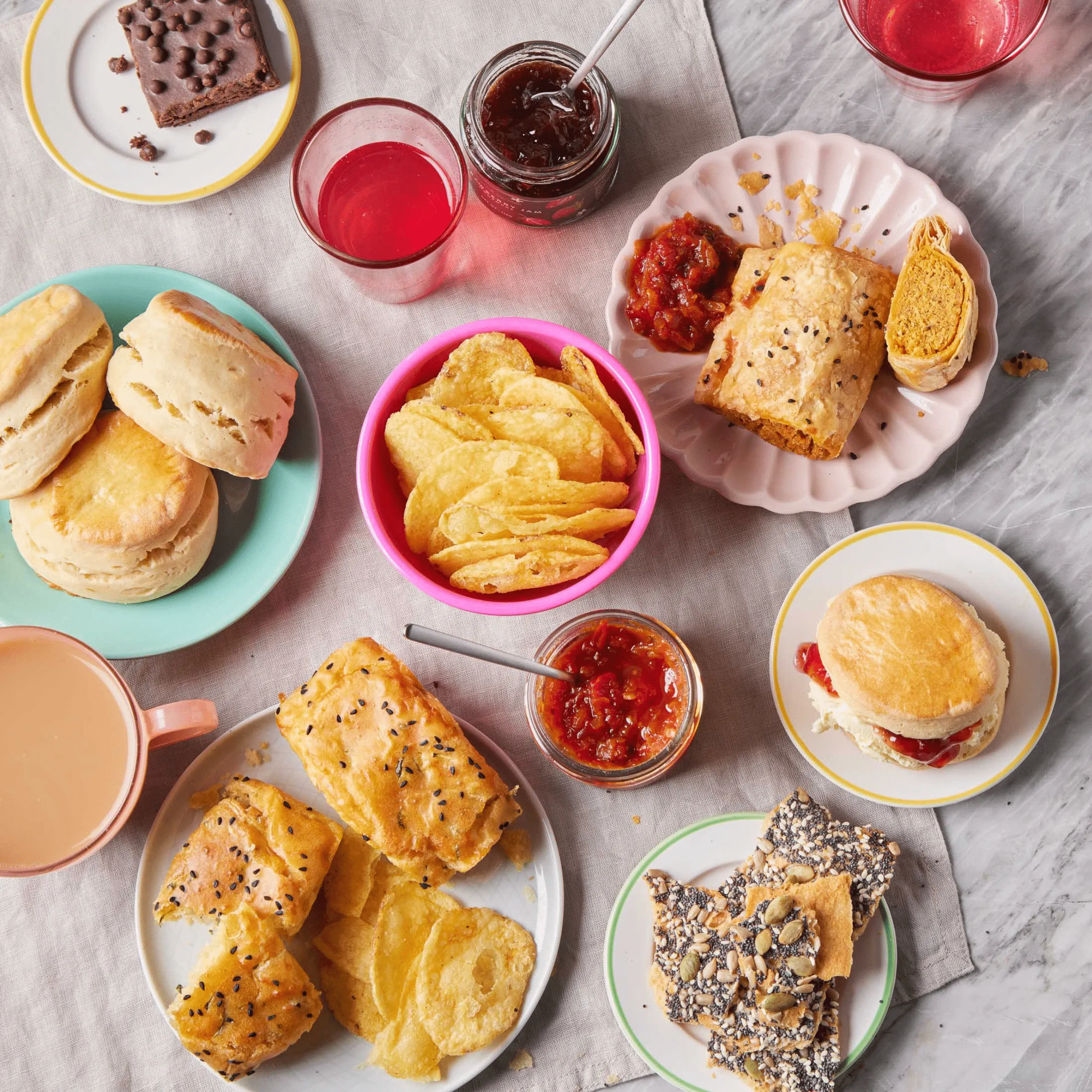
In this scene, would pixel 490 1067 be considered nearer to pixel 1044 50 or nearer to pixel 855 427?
pixel 855 427

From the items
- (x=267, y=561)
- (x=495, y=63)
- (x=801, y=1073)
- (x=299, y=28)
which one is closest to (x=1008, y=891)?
(x=801, y=1073)

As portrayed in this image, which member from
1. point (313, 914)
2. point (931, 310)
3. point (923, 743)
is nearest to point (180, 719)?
point (313, 914)

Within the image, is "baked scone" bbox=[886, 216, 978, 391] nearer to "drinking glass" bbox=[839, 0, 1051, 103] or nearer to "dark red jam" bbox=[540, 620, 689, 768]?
"drinking glass" bbox=[839, 0, 1051, 103]

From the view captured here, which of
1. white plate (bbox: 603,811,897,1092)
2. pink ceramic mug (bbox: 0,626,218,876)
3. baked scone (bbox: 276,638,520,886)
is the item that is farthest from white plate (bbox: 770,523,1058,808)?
pink ceramic mug (bbox: 0,626,218,876)

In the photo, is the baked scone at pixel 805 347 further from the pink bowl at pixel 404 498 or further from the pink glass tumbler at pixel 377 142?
the pink glass tumbler at pixel 377 142

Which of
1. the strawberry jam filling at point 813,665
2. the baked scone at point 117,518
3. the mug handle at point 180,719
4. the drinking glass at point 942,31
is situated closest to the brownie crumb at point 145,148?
the baked scone at point 117,518
